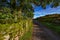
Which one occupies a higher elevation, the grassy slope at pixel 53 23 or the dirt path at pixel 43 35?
the dirt path at pixel 43 35

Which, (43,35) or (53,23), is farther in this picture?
(53,23)

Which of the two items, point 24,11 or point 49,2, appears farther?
point 24,11

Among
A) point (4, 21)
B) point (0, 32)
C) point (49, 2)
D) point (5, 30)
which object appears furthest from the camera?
point (49, 2)

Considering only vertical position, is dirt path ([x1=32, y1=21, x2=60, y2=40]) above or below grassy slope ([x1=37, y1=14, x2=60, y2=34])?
above

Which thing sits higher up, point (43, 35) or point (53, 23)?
point (43, 35)

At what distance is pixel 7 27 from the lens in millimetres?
8016

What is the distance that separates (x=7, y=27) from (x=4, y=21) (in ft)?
5.43

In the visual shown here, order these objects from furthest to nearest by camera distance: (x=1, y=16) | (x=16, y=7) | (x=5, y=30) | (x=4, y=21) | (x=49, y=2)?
(x=49, y=2)
(x=16, y=7)
(x=1, y=16)
(x=4, y=21)
(x=5, y=30)

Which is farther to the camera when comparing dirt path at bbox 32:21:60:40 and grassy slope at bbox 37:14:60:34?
grassy slope at bbox 37:14:60:34

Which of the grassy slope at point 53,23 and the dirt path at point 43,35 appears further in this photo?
the grassy slope at point 53,23

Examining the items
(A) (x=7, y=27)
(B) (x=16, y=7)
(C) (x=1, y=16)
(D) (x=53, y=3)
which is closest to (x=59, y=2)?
(D) (x=53, y=3)

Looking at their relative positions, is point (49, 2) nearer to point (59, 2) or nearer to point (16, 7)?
point (59, 2)

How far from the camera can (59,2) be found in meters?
26.9

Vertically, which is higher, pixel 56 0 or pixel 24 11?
pixel 56 0
